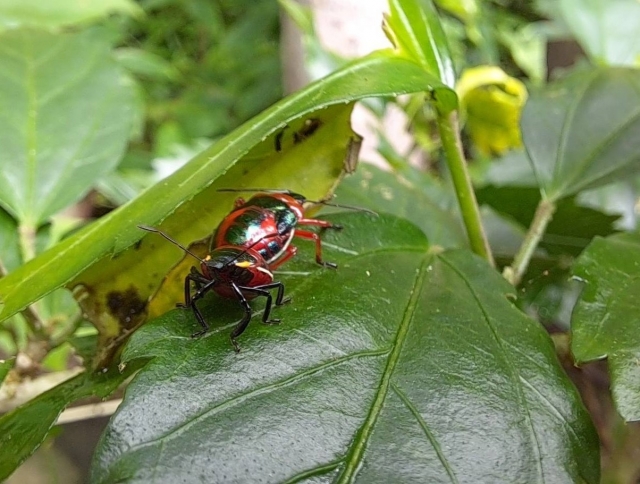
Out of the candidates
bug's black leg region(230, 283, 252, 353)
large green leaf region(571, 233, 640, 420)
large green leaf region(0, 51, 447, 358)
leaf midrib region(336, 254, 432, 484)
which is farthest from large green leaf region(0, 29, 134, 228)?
large green leaf region(571, 233, 640, 420)

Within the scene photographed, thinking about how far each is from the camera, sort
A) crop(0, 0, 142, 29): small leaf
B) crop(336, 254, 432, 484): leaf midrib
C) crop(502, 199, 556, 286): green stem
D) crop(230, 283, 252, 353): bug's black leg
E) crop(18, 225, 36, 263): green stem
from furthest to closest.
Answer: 1. crop(0, 0, 142, 29): small leaf
2. crop(18, 225, 36, 263): green stem
3. crop(502, 199, 556, 286): green stem
4. crop(230, 283, 252, 353): bug's black leg
5. crop(336, 254, 432, 484): leaf midrib

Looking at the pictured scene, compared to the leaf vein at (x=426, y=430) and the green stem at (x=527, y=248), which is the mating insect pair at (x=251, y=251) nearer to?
the leaf vein at (x=426, y=430)

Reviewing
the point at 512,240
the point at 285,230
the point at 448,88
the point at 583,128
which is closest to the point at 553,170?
the point at 583,128

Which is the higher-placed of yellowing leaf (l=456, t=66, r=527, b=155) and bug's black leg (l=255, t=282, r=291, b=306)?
yellowing leaf (l=456, t=66, r=527, b=155)

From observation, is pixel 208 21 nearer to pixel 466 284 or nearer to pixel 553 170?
pixel 553 170

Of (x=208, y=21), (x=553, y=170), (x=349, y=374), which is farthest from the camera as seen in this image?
(x=208, y=21)

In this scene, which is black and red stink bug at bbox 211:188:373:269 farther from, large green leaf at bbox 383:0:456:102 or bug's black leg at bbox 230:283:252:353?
large green leaf at bbox 383:0:456:102

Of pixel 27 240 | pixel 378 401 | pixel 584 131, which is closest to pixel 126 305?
pixel 378 401
